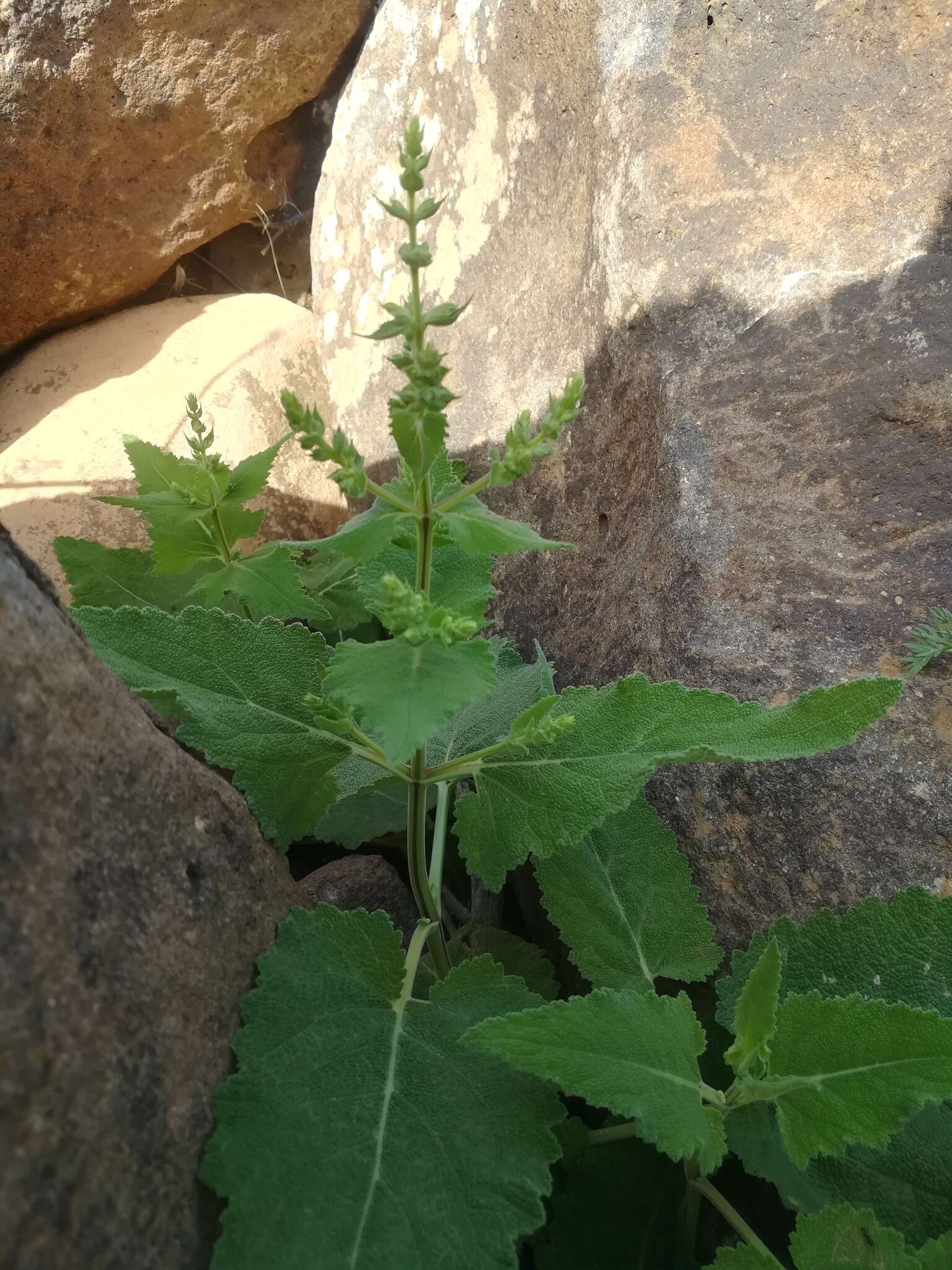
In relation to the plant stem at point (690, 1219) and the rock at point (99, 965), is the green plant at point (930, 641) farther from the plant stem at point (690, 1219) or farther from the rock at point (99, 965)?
the rock at point (99, 965)

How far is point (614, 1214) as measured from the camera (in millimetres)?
1527

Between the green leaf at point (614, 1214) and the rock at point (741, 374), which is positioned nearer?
the green leaf at point (614, 1214)

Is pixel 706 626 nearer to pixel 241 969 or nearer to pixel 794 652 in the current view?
pixel 794 652

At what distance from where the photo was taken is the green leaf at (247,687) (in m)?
1.53

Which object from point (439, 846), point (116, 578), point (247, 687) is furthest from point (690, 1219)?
point (116, 578)

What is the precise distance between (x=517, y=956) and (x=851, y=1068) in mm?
738

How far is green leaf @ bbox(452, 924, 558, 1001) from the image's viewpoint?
184 cm

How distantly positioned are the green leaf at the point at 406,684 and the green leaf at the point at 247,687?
32 cm

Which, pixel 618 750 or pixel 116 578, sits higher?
pixel 116 578

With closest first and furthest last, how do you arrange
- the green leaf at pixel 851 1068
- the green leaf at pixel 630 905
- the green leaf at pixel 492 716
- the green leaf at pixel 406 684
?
the green leaf at pixel 406 684, the green leaf at pixel 851 1068, the green leaf at pixel 630 905, the green leaf at pixel 492 716

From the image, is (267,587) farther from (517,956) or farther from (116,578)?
(517,956)

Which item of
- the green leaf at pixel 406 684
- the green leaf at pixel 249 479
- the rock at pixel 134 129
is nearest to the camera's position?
the green leaf at pixel 406 684

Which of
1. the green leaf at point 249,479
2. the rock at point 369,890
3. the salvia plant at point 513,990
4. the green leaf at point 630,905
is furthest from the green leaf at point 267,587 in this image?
the green leaf at point 630,905

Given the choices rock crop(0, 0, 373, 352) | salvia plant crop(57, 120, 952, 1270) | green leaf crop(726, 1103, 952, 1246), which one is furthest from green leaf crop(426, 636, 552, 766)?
rock crop(0, 0, 373, 352)
